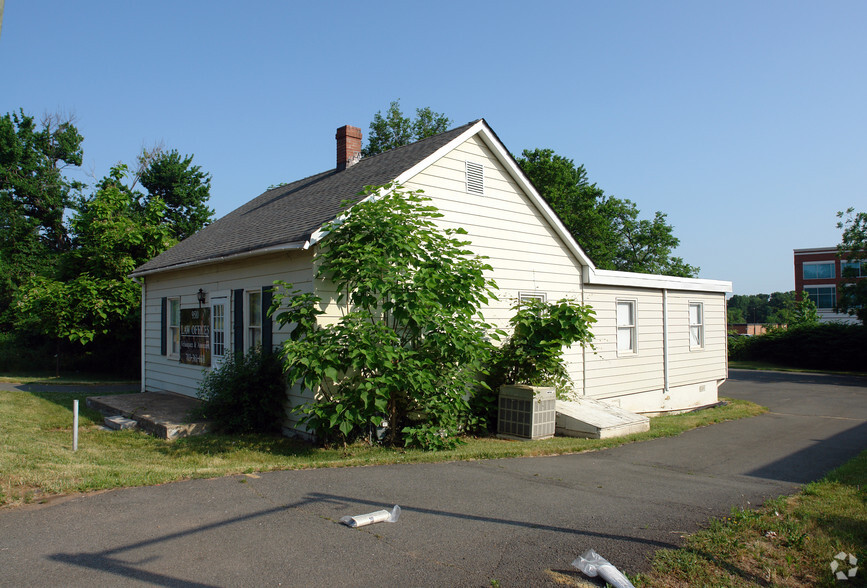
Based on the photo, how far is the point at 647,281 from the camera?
595 inches

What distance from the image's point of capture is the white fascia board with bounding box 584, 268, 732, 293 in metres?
13.9

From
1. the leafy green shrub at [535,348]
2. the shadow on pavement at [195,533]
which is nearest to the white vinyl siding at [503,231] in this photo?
the leafy green shrub at [535,348]

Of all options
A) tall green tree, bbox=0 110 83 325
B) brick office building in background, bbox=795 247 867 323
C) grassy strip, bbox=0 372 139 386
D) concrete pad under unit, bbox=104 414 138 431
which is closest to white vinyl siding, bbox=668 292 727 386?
concrete pad under unit, bbox=104 414 138 431

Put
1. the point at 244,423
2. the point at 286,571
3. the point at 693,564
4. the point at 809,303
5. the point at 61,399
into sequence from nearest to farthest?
the point at 286,571 < the point at 693,564 < the point at 244,423 < the point at 61,399 < the point at 809,303

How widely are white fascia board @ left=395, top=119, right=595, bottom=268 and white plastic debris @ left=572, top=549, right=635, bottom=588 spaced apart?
7274mm

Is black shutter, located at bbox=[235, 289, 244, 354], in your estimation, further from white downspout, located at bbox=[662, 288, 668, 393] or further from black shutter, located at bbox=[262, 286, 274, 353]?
white downspout, located at bbox=[662, 288, 668, 393]

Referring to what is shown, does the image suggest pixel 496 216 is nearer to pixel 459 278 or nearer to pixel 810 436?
pixel 459 278

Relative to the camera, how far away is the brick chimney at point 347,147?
586 inches

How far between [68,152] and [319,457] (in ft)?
123

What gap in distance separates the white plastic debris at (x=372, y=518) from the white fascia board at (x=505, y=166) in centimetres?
626

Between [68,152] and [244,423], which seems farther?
[68,152]

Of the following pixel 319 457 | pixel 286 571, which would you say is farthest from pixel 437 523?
pixel 319 457

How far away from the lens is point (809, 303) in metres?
50.1

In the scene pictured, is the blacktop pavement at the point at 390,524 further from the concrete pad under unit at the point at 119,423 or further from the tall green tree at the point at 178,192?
the tall green tree at the point at 178,192
